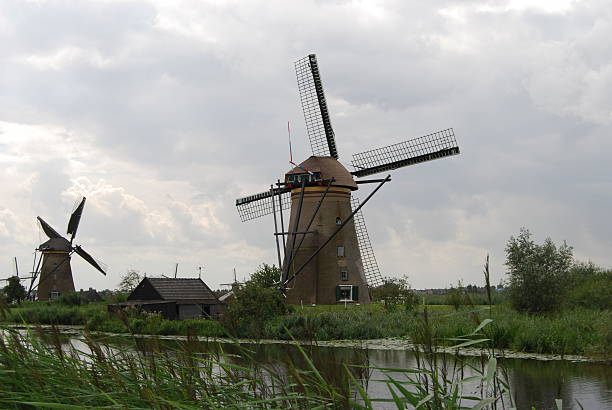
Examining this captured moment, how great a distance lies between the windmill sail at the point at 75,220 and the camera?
4503 centimetres

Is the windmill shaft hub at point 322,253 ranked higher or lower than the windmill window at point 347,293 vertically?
A: higher

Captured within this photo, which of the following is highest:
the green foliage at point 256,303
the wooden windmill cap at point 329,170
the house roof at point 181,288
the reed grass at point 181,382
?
the wooden windmill cap at point 329,170

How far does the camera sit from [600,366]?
44.9 ft

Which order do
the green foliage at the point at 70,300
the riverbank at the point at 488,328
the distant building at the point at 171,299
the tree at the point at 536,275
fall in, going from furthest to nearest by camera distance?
the green foliage at the point at 70,300, the distant building at the point at 171,299, the tree at the point at 536,275, the riverbank at the point at 488,328

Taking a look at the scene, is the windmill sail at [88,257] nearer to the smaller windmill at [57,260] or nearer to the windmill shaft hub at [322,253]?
the smaller windmill at [57,260]

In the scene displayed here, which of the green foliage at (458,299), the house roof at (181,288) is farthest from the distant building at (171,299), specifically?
the green foliage at (458,299)

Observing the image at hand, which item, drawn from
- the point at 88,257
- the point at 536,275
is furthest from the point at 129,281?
the point at 536,275

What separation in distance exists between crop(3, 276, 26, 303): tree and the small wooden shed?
19.1 m

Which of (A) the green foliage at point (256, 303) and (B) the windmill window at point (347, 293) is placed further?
(B) the windmill window at point (347, 293)

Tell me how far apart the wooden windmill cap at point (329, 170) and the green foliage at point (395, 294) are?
4272 mm

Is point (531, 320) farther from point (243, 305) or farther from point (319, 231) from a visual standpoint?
point (319, 231)

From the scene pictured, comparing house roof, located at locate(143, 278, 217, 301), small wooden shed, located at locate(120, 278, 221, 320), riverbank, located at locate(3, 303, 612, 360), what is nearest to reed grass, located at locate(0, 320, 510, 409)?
riverbank, located at locate(3, 303, 612, 360)

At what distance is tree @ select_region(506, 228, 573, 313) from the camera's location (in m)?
20.8

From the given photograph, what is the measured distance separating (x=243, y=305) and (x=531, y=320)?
354 inches
